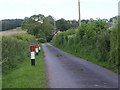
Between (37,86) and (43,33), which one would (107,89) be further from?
(43,33)

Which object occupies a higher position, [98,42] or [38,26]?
[38,26]

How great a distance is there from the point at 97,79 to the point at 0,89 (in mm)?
3837

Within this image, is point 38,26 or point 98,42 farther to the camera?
point 38,26

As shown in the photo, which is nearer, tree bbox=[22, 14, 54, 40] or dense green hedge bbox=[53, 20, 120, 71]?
dense green hedge bbox=[53, 20, 120, 71]

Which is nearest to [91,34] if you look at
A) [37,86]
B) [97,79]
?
[97,79]

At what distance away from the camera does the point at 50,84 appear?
8.62 meters

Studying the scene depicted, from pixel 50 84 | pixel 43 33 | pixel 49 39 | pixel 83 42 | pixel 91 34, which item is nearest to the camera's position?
pixel 50 84

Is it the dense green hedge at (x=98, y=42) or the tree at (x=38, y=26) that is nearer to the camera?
the dense green hedge at (x=98, y=42)

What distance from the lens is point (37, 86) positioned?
7.99 metres

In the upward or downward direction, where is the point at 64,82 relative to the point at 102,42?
downward

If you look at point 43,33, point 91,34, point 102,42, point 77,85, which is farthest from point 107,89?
point 43,33

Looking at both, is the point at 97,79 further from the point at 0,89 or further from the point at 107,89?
the point at 0,89

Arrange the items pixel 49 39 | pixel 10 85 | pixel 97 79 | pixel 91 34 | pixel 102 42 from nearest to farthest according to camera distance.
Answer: pixel 10 85 < pixel 97 79 < pixel 102 42 < pixel 91 34 < pixel 49 39

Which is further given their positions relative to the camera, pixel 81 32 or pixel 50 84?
pixel 81 32
